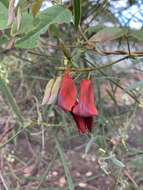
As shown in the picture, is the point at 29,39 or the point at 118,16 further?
the point at 118,16

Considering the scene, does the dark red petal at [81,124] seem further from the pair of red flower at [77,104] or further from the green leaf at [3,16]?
the green leaf at [3,16]

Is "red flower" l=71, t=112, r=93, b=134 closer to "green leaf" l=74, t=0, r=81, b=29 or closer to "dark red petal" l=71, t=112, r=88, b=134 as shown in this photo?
"dark red petal" l=71, t=112, r=88, b=134

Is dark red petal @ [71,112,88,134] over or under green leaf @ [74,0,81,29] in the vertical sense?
under

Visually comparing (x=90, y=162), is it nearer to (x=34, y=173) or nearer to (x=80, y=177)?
(x=80, y=177)

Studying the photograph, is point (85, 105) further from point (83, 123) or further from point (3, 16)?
point (3, 16)

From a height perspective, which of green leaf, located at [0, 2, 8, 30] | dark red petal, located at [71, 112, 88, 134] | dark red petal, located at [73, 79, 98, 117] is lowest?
dark red petal, located at [71, 112, 88, 134]

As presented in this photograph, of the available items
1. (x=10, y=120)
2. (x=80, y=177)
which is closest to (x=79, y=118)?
(x=10, y=120)

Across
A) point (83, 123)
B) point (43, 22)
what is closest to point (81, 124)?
point (83, 123)

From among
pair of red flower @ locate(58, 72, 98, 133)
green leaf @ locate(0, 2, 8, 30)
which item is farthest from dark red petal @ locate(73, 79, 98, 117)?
green leaf @ locate(0, 2, 8, 30)

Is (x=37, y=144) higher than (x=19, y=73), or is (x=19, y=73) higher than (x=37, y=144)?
(x=19, y=73)
